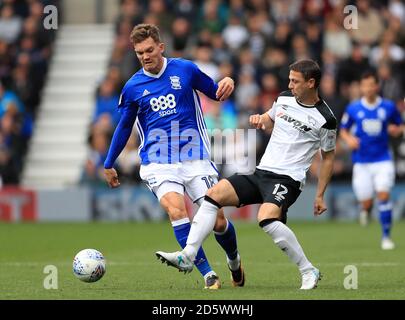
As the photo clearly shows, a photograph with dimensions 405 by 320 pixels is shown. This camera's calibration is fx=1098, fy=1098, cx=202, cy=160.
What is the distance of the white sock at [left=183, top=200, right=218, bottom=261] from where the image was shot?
9.84m

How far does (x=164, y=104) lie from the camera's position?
1064cm

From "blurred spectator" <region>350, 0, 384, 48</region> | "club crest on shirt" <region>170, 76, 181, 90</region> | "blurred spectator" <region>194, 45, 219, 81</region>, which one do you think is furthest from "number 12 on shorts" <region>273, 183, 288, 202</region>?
"blurred spectator" <region>350, 0, 384, 48</region>

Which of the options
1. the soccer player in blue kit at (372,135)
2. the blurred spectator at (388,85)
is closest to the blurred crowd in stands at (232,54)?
the blurred spectator at (388,85)

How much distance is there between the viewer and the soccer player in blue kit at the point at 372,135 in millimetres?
16172

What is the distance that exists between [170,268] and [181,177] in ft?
7.59

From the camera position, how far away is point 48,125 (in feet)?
84.5

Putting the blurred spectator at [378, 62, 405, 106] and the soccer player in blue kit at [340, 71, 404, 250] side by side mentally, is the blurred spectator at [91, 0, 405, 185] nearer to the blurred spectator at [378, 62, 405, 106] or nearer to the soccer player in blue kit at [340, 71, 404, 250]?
the blurred spectator at [378, 62, 405, 106]

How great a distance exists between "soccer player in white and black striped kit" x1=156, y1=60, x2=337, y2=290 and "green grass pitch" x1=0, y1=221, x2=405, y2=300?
1.77 ft

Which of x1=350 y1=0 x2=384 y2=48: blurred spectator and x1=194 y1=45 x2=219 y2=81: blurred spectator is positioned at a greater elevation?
x1=350 y1=0 x2=384 y2=48: blurred spectator

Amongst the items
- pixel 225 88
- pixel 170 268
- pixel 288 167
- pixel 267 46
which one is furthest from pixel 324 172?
pixel 267 46
